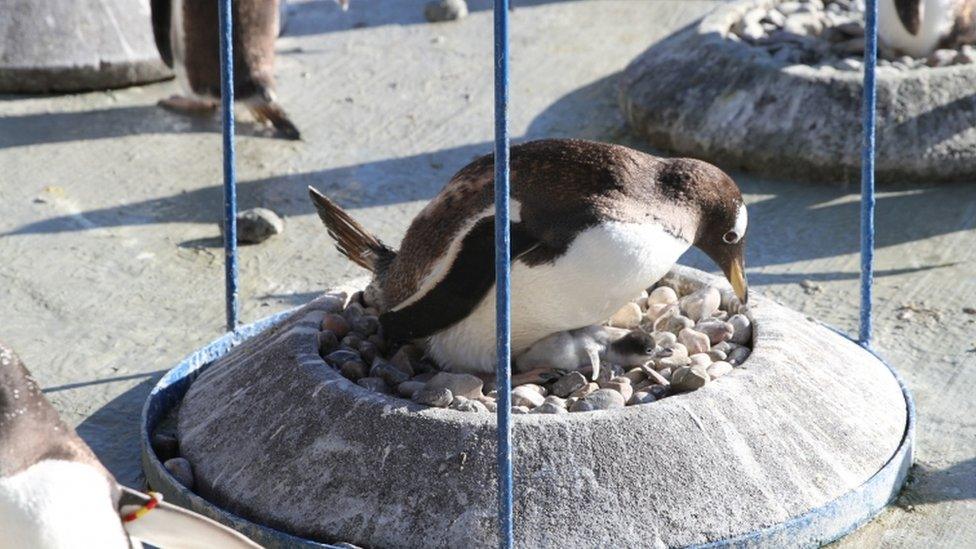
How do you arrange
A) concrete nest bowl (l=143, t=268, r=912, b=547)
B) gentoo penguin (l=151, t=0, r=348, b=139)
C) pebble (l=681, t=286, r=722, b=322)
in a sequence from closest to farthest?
concrete nest bowl (l=143, t=268, r=912, b=547), pebble (l=681, t=286, r=722, b=322), gentoo penguin (l=151, t=0, r=348, b=139)

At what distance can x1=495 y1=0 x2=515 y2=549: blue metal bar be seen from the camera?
3078 millimetres

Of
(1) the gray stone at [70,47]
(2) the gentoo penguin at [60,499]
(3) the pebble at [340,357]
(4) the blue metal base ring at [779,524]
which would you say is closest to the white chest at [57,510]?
(2) the gentoo penguin at [60,499]

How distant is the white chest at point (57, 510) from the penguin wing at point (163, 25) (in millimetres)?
3844

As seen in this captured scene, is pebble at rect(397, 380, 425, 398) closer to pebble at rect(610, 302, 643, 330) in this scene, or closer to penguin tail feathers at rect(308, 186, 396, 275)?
penguin tail feathers at rect(308, 186, 396, 275)

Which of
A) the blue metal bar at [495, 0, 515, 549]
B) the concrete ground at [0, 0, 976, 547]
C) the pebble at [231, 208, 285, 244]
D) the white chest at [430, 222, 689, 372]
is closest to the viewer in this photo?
the blue metal bar at [495, 0, 515, 549]

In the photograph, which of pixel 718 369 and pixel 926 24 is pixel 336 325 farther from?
pixel 926 24

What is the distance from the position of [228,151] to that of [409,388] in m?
0.96

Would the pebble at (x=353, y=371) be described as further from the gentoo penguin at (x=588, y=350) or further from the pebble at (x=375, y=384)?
the gentoo penguin at (x=588, y=350)

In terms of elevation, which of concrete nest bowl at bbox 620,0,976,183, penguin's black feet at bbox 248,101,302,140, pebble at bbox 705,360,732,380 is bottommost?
penguin's black feet at bbox 248,101,302,140

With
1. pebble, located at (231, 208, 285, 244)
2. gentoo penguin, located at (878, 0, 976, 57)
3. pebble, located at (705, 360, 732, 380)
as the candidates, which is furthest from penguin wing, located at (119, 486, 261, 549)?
gentoo penguin, located at (878, 0, 976, 57)

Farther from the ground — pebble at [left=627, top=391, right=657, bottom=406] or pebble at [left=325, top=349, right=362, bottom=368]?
pebble at [left=627, top=391, right=657, bottom=406]

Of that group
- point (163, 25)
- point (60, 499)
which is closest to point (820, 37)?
point (163, 25)

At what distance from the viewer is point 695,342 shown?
13.5ft

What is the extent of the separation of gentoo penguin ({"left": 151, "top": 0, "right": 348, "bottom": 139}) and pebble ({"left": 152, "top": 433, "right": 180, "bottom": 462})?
288 cm
